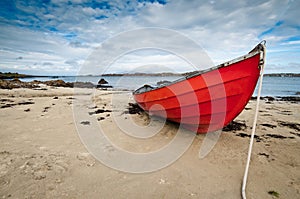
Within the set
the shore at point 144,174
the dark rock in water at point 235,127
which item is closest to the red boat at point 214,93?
the shore at point 144,174

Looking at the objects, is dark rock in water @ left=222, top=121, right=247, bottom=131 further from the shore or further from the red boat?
the red boat

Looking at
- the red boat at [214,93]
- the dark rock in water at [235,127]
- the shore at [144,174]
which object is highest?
the red boat at [214,93]

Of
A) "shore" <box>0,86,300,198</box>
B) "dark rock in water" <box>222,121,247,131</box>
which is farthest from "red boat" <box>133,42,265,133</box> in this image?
"dark rock in water" <box>222,121,247,131</box>

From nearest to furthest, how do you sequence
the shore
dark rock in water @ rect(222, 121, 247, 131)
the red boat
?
the shore, the red boat, dark rock in water @ rect(222, 121, 247, 131)

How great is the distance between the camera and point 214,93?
3.38m

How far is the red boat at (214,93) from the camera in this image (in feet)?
9.89

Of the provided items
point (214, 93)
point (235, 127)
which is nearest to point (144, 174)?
point (214, 93)

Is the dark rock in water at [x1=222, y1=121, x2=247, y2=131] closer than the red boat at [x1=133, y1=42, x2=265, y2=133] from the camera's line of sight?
No

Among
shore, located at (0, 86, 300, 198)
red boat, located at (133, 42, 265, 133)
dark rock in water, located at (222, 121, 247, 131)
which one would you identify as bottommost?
shore, located at (0, 86, 300, 198)

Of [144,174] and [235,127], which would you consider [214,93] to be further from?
[235,127]

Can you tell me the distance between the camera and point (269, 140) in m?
4.34

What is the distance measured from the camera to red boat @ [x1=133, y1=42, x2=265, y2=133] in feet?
9.89

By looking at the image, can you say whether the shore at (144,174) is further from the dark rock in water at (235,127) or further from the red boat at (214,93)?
the red boat at (214,93)

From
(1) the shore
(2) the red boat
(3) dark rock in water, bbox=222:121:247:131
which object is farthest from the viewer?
(3) dark rock in water, bbox=222:121:247:131
